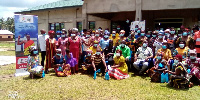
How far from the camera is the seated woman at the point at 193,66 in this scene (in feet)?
20.8

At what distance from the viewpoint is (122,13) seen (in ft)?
55.4

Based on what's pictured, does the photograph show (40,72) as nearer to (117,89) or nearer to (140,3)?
(117,89)

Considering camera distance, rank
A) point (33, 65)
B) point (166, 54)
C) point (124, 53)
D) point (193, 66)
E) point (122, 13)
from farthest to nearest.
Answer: point (122, 13), point (124, 53), point (33, 65), point (166, 54), point (193, 66)

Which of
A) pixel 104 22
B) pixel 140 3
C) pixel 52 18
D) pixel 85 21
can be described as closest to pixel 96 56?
pixel 140 3

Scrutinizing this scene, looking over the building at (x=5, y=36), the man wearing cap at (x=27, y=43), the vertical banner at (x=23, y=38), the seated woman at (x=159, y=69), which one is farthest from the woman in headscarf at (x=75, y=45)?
the building at (x=5, y=36)

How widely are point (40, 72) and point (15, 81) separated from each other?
3.03 ft

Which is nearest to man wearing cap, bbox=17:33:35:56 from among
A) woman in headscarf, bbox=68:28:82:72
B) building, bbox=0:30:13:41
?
woman in headscarf, bbox=68:28:82:72

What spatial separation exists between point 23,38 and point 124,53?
4140 mm

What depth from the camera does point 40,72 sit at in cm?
739

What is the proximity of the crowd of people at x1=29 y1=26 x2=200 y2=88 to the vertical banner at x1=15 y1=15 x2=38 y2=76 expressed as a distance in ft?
1.35

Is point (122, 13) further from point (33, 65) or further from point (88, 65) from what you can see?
point (33, 65)

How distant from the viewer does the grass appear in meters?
5.45

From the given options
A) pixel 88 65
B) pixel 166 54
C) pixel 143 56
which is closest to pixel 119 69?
pixel 143 56

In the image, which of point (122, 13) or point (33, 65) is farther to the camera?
point (122, 13)
